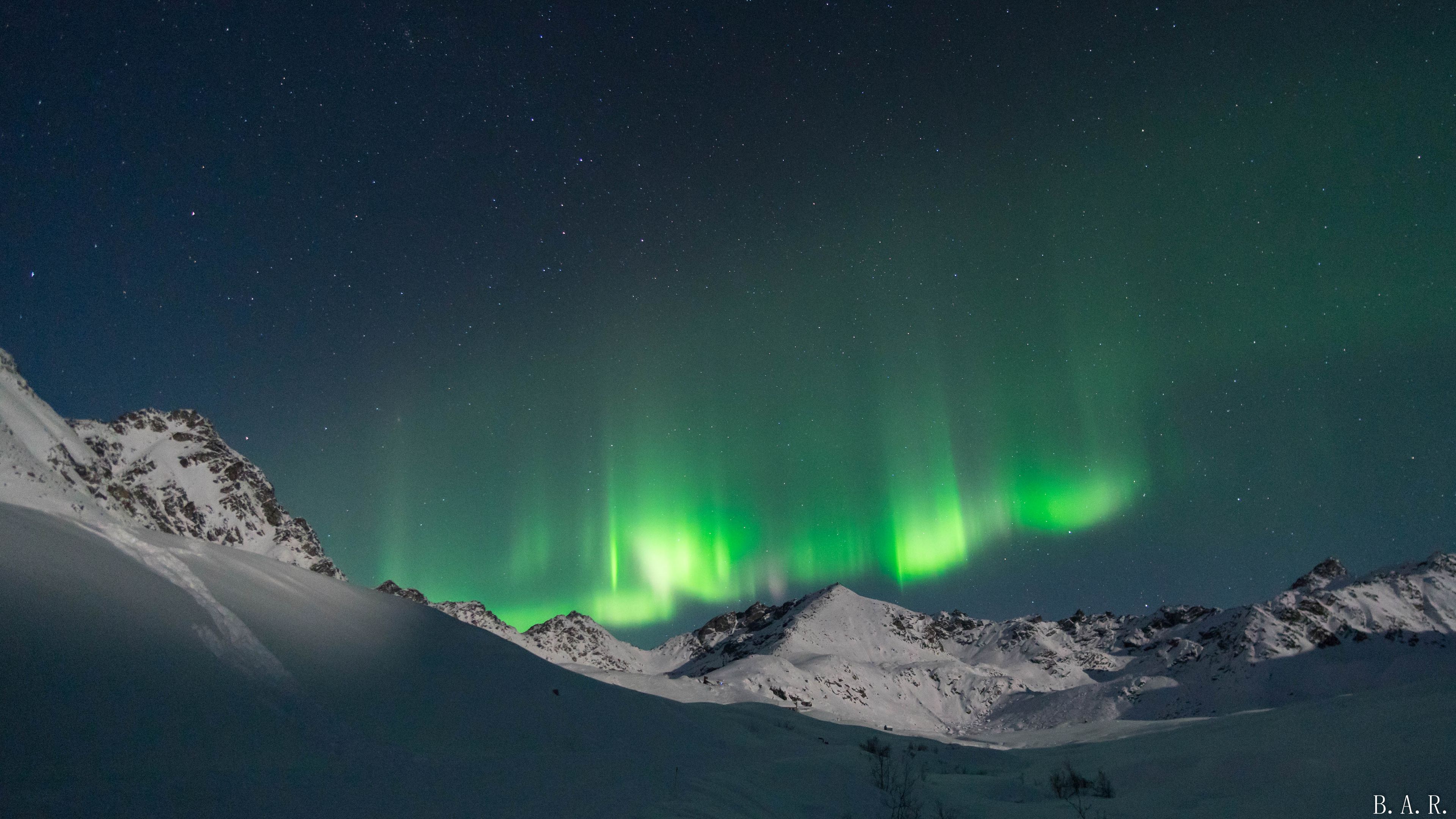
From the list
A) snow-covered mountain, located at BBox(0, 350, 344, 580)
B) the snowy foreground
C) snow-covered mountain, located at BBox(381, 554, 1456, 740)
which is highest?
snow-covered mountain, located at BBox(0, 350, 344, 580)

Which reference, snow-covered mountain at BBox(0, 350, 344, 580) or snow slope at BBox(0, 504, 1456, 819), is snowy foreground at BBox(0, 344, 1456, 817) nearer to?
snow slope at BBox(0, 504, 1456, 819)

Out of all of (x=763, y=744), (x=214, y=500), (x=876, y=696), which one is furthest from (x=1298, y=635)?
(x=214, y=500)

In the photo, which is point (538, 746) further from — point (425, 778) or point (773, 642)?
point (773, 642)

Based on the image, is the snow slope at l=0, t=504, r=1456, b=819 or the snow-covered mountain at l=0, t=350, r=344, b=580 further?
the snow-covered mountain at l=0, t=350, r=344, b=580

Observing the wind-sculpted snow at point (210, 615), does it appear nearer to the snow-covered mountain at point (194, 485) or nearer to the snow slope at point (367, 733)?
the snow slope at point (367, 733)

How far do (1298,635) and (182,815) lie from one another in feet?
568

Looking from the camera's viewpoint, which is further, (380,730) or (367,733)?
(380,730)

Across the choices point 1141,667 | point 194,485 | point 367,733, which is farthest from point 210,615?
point 1141,667

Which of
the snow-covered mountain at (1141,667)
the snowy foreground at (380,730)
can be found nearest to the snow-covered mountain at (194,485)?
the snow-covered mountain at (1141,667)

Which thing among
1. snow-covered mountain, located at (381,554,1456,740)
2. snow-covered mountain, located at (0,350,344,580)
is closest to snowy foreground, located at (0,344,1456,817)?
snow-covered mountain, located at (381,554,1456,740)

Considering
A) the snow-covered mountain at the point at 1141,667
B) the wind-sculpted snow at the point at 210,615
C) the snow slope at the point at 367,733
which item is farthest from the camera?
the snow-covered mountain at the point at 1141,667

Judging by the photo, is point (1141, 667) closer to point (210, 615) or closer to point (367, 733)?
point (367, 733)

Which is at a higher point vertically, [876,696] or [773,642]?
[773,642]

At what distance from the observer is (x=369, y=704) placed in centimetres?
720
